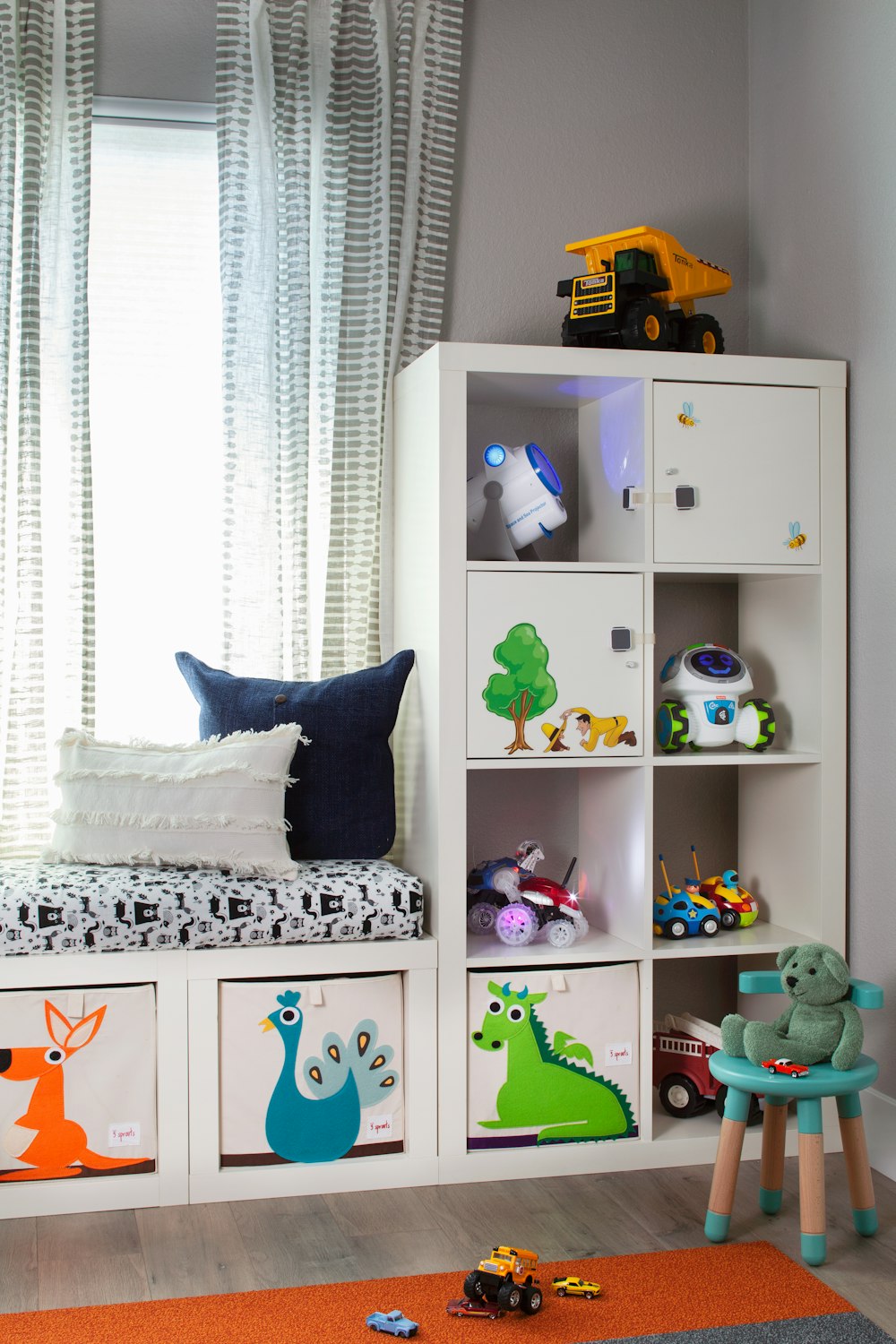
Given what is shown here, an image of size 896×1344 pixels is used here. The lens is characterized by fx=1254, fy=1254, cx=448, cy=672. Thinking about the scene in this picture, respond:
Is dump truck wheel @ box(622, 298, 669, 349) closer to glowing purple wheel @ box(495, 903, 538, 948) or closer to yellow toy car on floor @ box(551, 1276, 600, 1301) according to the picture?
glowing purple wheel @ box(495, 903, 538, 948)

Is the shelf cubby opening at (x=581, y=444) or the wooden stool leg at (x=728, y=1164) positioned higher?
the shelf cubby opening at (x=581, y=444)

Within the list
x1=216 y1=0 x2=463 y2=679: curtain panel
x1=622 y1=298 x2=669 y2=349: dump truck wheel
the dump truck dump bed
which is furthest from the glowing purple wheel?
the dump truck dump bed

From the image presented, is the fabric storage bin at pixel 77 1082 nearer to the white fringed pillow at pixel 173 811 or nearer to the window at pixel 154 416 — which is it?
the white fringed pillow at pixel 173 811

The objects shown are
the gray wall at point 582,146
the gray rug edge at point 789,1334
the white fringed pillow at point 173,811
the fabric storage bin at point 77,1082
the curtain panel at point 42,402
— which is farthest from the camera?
the gray wall at point 582,146

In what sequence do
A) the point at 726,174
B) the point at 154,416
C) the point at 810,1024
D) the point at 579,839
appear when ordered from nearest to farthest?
the point at 810,1024, the point at 154,416, the point at 579,839, the point at 726,174

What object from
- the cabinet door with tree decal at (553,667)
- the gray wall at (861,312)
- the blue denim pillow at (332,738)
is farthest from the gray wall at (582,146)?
the blue denim pillow at (332,738)

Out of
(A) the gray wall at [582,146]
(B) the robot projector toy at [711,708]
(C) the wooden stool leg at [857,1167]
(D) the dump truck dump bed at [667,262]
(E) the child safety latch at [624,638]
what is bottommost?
(C) the wooden stool leg at [857,1167]

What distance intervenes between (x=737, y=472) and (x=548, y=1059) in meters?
1.17

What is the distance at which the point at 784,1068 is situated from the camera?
2.00 meters

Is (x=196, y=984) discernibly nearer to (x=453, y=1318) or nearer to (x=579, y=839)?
(x=453, y=1318)

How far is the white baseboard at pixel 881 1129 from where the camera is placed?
2.33 m

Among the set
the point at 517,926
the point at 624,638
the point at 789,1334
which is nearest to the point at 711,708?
the point at 624,638

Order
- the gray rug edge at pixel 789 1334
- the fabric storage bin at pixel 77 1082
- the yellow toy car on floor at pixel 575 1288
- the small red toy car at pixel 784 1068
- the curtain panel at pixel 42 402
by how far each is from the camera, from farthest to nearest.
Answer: the curtain panel at pixel 42 402, the fabric storage bin at pixel 77 1082, the small red toy car at pixel 784 1068, the yellow toy car on floor at pixel 575 1288, the gray rug edge at pixel 789 1334

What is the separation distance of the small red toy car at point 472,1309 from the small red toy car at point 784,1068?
560mm
